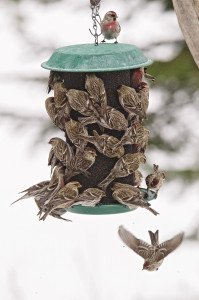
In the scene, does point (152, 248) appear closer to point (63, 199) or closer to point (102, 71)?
point (63, 199)

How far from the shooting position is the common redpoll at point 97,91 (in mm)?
3541

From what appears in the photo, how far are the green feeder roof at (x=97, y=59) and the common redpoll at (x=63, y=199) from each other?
0.43 metres

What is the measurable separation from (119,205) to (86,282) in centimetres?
293

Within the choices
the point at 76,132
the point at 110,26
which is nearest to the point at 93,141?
the point at 76,132

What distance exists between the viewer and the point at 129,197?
3.59 meters

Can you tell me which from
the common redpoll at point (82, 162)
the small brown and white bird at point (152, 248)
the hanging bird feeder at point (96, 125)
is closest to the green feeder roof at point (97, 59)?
the hanging bird feeder at point (96, 125)

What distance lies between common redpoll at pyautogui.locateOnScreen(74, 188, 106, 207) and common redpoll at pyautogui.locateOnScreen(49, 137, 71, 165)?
0.49ft

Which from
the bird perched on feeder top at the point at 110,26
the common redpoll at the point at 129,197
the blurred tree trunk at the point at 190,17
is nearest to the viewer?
the blurred tree trunk at the point at 190,17

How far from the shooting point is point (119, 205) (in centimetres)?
364

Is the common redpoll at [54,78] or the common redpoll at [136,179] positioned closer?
the common redpoll at [54,78]

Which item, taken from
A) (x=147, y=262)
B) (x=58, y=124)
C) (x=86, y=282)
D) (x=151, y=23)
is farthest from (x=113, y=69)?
(x=86, y=282)

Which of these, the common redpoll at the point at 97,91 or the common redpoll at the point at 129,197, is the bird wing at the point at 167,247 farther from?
the common redpoll at the point at 97,91

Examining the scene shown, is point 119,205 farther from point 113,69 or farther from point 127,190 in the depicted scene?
point 113,69

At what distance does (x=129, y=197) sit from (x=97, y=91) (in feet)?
1.30
